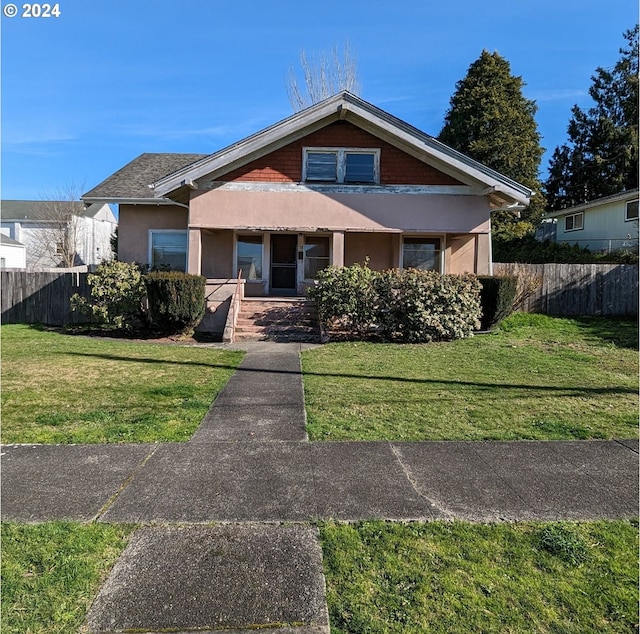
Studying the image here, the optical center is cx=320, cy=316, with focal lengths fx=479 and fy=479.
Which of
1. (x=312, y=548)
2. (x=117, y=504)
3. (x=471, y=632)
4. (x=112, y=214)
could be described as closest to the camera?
(x=471, y=632)

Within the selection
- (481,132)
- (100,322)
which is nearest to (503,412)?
(100,322)

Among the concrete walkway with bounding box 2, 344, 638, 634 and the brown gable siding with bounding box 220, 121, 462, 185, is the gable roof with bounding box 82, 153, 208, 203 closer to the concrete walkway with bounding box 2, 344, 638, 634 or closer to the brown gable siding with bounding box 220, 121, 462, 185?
the brown gable siding with bounding box 220, 121, 462, 185

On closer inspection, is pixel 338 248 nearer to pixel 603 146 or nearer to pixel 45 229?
pixel 603 146

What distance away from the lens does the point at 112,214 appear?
52.3 meters

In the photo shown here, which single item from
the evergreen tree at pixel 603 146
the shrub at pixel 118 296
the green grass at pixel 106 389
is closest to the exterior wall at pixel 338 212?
the shrub at pixel 118 296

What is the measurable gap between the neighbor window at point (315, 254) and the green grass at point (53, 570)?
546 inches

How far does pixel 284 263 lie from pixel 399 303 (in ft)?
20.2

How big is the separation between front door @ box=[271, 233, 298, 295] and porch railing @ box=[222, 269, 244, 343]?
8.68ft

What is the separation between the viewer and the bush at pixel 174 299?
39.1ft

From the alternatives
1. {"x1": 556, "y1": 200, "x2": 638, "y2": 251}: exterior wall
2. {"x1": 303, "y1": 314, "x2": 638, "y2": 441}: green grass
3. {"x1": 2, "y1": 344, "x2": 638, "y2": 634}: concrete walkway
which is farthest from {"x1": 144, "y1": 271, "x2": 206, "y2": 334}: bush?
{"x1": 556, "y1": 200, "x2": 638, "y2": 251}: exterior wall

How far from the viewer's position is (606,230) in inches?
1054

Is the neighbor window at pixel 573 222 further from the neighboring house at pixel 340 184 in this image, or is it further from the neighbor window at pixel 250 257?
the neighbor window at pixel 250 257

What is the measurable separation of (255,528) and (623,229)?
28172 millimetres

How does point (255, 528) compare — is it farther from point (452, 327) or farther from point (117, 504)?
point (452, 327)
